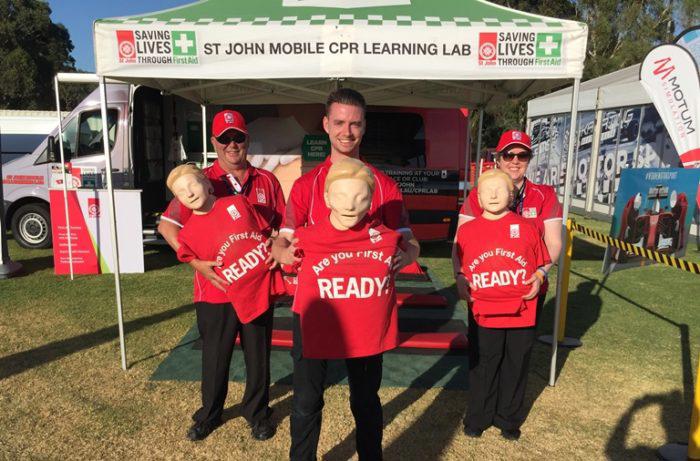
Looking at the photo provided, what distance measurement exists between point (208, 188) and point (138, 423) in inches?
67.7

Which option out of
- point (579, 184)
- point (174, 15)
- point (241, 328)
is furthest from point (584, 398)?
point (579, 184)

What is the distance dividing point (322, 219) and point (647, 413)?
2.91m

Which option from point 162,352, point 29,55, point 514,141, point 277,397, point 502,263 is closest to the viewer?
point 502,263

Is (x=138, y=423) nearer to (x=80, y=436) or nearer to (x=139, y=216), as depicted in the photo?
(x=80, y=436)

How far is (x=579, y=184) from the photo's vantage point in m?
14.5

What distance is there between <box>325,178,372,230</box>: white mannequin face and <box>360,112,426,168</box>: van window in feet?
20.4

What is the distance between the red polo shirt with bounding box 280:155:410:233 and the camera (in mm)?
2119

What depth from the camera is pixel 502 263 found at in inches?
102

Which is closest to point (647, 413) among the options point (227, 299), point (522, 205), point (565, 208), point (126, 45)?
point (565, 208)

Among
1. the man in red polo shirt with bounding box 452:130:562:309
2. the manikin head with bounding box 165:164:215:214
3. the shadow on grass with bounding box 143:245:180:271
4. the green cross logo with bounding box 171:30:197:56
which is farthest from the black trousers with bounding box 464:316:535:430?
the shadow on grass with bounding box 143:245:180:271

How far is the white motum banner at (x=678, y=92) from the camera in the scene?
5.17 m

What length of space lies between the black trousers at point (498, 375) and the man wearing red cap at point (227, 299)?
130 centimetres

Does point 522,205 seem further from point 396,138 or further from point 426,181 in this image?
point 396,138

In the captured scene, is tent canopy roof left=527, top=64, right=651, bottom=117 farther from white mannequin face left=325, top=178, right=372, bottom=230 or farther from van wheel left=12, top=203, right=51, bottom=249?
van wheel left=12, top=203, right=51, bottom=249
